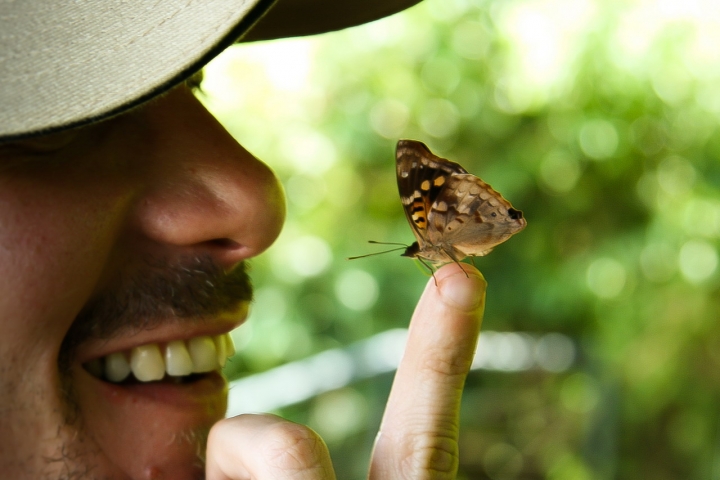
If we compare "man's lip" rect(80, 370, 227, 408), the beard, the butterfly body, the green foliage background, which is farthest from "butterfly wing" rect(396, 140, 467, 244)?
the green foliage background

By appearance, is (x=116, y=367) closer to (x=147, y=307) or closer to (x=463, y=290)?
(x=147, y=307)

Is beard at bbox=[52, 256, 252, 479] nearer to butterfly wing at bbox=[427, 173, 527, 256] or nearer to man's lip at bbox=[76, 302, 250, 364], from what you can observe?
man's lip at bbox=[76, 302, 250, 364]

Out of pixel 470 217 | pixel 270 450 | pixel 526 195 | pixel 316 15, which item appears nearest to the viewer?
pixel 270 450

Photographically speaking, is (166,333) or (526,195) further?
(526,195)

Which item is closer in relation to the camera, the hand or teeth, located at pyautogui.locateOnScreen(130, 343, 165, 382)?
the hand

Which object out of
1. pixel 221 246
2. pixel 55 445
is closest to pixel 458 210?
pixel 221 246

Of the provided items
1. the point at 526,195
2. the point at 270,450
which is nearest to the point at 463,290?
the point at 270,450
